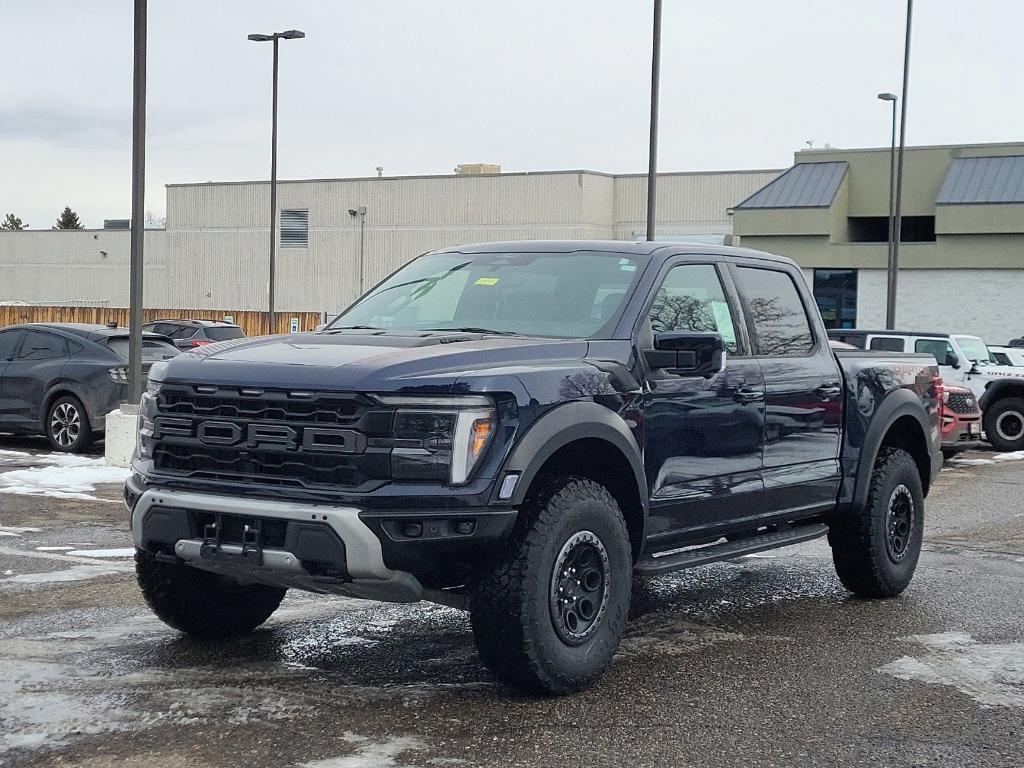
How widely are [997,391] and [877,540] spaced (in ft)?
44.0

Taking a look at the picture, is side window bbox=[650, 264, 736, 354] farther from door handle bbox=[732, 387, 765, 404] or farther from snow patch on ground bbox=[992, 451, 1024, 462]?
snow patch on ground bbox=[992, 451, 1024, 462]

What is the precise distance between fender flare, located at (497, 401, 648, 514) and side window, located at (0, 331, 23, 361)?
12333 mm

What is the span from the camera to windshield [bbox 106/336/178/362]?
1630cm

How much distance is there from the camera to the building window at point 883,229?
44.8m

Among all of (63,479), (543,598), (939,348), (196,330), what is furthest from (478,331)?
(196,330)

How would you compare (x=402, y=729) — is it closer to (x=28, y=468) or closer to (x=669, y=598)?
(x=669, y=598)

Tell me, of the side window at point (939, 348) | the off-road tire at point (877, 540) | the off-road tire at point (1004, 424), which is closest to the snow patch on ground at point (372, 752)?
the off-road tire at point (877, 540)

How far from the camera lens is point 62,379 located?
15914mm

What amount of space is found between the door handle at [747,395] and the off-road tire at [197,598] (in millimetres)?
2470

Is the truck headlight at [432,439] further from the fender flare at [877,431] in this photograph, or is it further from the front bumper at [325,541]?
the fender flare at [877,431]

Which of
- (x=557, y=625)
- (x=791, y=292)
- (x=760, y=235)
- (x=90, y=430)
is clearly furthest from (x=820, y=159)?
(x=557, y=625)

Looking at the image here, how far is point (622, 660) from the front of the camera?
21.0 ft

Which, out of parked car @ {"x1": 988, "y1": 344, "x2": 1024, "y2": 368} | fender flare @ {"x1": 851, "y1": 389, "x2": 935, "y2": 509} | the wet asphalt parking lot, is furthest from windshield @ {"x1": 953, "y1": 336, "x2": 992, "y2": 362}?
fender flare @ {"x1": 851, "y1": 389, "x2": 935, "y2": 509}

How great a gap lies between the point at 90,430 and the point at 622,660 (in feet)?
35.1
